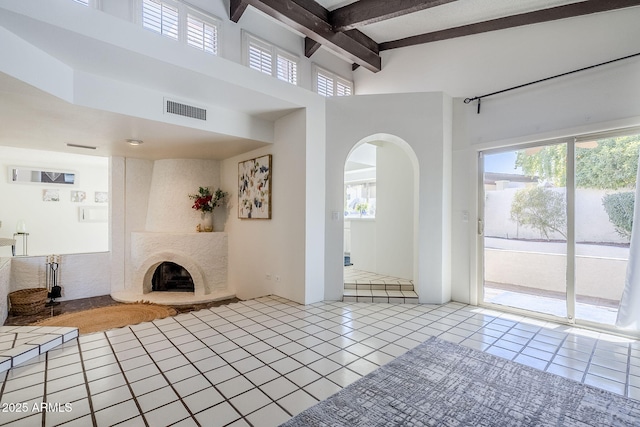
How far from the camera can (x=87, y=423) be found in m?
1.59

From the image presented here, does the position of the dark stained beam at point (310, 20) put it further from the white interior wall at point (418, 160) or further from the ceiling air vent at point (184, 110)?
the ceiling air vent at point (184, 110)

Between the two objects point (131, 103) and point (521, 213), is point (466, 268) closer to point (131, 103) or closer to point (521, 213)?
point (521, 213)

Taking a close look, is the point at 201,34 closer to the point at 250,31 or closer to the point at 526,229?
the point at 250,31

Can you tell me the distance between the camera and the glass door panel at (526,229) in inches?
129

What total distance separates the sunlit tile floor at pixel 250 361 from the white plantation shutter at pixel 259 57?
343 cm

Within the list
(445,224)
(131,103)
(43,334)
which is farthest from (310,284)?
(131,103)

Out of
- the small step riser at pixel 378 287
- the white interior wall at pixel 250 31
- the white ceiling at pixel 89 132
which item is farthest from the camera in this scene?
the small step riser at pixel 378 287

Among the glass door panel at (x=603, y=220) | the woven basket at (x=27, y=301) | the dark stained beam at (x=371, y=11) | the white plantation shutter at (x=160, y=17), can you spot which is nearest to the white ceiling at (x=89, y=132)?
the white plantation shutter at (x=160, y=17)

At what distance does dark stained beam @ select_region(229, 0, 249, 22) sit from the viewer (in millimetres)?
3713

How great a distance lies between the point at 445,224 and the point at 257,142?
2900 mm

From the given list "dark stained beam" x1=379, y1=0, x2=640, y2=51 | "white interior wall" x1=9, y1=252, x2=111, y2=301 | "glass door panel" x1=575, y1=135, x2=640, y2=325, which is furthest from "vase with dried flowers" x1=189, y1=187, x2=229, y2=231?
"glass door panel" x1=575, y1=135, x2=640, y2=325

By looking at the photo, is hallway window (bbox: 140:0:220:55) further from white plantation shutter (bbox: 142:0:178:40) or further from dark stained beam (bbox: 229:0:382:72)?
dark stained beam (bbox: 229:0:382:72)

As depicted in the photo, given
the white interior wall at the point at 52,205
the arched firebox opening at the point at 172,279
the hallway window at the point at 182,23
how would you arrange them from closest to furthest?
the hallway window at the point at 182,23, the arched firebox opening at the point at 172,279, the white interior wall at the point at 52,205

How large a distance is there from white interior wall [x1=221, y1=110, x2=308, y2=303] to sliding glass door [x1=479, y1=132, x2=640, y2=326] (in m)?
2.43
